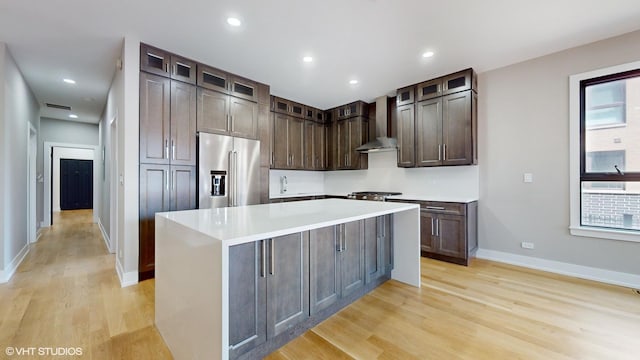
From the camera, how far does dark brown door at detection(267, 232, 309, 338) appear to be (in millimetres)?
1631

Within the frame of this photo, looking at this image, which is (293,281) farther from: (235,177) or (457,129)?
(457,129)

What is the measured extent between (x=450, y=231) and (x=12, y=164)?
5.65 meters

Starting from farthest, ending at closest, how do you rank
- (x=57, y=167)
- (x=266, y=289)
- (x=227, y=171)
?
(x=57, y=167) < (x=227, y=171) < (x=266, y=289)

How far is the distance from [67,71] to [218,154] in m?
2.52

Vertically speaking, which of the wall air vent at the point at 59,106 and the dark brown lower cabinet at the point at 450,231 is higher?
the wall air vent at the point at 59,106

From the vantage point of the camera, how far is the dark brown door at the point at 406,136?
4102mm

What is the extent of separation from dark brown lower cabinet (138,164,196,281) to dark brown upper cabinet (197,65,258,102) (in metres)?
1.18

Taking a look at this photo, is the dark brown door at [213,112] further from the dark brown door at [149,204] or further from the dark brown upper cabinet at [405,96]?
the dark brown upper cabinet at [405,96]

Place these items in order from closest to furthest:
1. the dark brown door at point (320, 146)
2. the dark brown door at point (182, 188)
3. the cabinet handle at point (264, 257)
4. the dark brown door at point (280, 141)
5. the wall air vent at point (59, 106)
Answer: the cabinet handle at point (264, 257)
the dark brown door at point (182, 188)
the dark brown door at point (280, 141)
the wall air vent at point (59, 106)
the dark brown door at point (320, 146)

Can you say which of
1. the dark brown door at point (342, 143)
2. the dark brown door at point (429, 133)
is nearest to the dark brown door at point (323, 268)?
the dark brown door at point (429, 133)

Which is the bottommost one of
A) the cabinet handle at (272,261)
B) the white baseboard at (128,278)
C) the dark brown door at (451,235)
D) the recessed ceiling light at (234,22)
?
the white baseboard at (128,278)

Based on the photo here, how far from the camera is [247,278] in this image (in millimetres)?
1503

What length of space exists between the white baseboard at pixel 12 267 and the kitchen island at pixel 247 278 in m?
2.40

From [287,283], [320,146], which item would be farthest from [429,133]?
[287,283]
